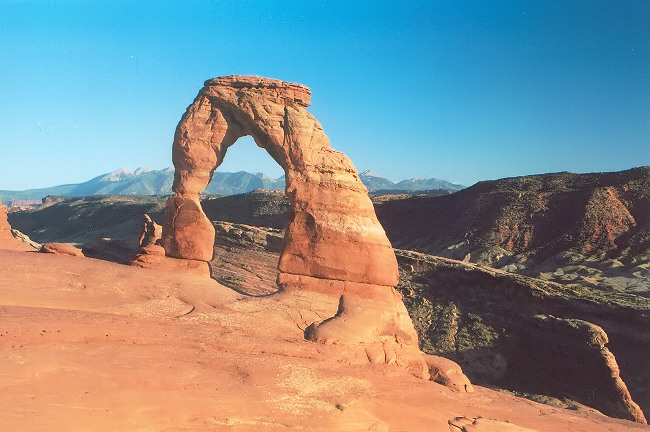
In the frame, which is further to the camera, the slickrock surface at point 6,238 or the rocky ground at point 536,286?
the rocky ground at point 536,286

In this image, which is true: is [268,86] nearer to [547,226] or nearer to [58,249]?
[58,249]

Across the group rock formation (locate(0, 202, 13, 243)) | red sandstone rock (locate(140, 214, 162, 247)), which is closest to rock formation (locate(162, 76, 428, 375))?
red sandstone rock (locate(140, 214, 162, 247))

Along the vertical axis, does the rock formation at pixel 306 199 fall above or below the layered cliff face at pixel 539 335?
above

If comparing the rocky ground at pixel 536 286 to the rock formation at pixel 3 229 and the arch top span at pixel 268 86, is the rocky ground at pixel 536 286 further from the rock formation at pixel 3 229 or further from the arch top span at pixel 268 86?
the arch top span at pixel 268 86

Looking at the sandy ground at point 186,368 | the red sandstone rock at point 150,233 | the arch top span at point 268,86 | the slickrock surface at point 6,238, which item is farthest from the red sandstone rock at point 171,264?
the arch top span at point 268,86

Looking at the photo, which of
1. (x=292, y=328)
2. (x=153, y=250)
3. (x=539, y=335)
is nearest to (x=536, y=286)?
(x=539, y=335)

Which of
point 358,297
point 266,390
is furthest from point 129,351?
point 358,297

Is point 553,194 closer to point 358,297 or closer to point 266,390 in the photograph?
point 358,297
